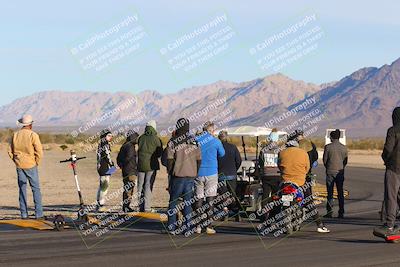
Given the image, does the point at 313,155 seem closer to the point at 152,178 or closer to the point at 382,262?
the point at 152,178

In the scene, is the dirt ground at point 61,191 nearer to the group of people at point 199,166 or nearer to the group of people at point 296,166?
the group of people at point 199,166

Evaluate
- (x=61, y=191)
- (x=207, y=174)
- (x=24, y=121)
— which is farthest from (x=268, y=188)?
(x=61, y=191)

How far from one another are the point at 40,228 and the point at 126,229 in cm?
163

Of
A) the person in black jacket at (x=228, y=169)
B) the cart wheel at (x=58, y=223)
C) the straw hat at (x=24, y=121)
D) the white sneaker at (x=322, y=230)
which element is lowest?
the white sneaker at (x=322, y=230)

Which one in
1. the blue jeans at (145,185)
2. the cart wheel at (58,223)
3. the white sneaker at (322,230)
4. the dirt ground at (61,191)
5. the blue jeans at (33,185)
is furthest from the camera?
the dirt ground at (61,191)

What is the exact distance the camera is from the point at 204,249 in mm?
12281

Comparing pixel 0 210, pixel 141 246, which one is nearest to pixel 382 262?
pixel 141 246

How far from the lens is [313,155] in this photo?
16859 mm

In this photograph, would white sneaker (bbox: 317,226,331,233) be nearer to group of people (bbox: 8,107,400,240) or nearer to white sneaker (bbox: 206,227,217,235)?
group of people (bbox: 8,107,400,240)

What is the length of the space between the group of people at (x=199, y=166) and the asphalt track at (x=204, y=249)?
65 centimetres

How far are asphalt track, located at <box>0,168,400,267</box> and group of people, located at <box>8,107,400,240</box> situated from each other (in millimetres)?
645

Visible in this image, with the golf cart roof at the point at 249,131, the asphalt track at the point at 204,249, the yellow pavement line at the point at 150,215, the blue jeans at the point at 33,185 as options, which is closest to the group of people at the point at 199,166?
the blue jeans at the point at 33,185

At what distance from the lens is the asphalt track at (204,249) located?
36.2 ft

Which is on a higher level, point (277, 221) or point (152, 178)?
point (152, 178)
